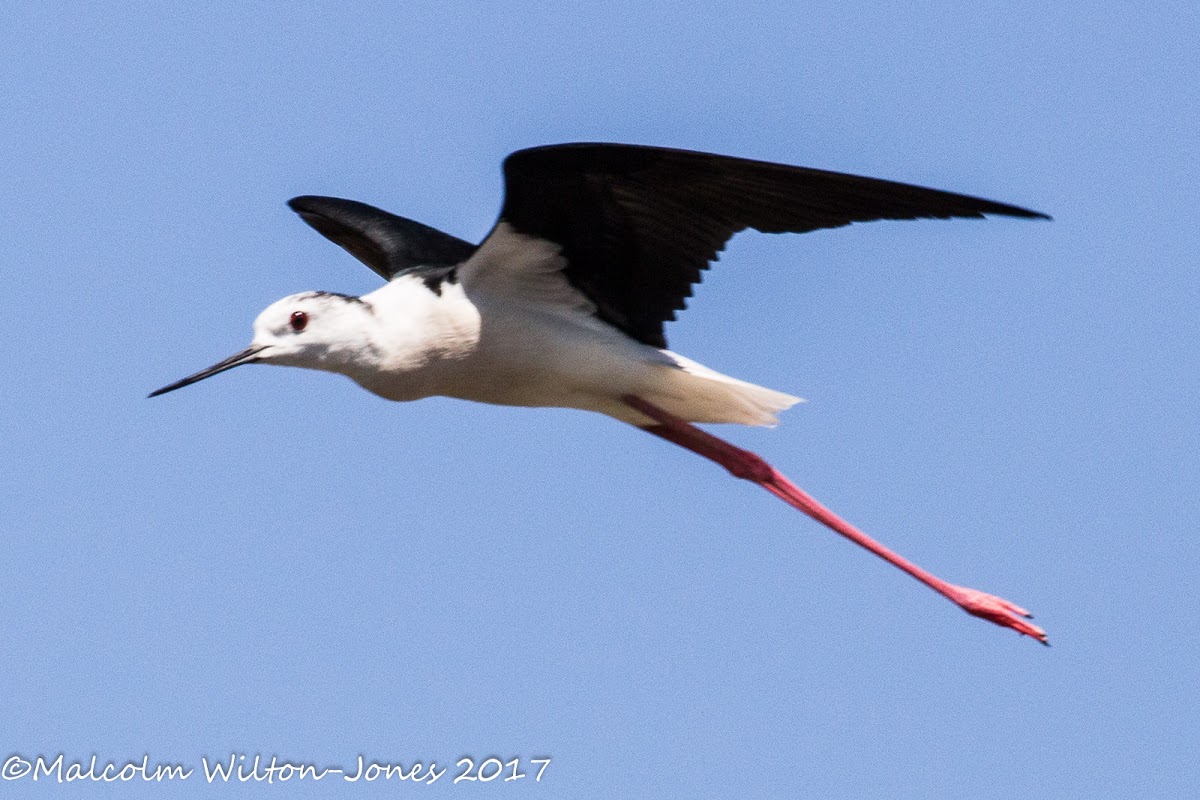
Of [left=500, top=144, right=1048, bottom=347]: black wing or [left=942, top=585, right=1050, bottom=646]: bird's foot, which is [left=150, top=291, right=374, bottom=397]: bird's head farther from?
[left=942, top=585, right=1050, bottom=646]: bird's foot

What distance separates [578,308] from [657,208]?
641 mm

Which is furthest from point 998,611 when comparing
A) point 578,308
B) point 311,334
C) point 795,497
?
point 311,334

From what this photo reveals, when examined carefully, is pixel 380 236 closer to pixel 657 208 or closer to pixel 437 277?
pixel 437 277

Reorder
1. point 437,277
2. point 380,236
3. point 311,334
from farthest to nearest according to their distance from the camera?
1. point 380,236
2. point 437,277
3. point 311,334

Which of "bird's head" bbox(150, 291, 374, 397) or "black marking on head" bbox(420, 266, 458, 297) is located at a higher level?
"black marking on head" bbox(420, 266, 458, 297)

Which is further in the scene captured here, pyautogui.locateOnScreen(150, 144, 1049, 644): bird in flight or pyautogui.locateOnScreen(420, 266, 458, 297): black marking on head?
pyautogui.locateOnScreen(420, 266, 458, 297): black marking on head

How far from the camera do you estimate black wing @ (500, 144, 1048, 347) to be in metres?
6.63

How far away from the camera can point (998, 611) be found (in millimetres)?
7734

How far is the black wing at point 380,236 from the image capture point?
8.50 metres

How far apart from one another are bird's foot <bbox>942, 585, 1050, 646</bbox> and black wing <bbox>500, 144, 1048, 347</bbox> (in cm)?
160

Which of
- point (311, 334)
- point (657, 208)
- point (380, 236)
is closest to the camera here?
point (657, 208)

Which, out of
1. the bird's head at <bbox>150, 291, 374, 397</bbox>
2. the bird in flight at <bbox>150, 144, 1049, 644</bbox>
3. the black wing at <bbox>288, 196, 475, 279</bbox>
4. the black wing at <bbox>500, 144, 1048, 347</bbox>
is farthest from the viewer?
the black wing at <bbox>288, 196, 475, 279</bbox>

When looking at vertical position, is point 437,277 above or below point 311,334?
above

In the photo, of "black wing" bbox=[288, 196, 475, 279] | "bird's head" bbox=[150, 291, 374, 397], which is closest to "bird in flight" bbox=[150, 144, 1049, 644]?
"bird's head" bbox=[150, 291, 374, 397]
